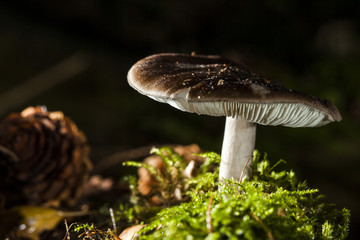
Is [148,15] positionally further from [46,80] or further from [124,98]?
[46,80]

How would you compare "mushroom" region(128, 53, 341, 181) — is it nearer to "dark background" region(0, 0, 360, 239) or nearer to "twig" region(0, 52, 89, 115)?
"dark background" region(0, 0, 360, 239)

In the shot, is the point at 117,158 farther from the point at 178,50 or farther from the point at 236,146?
the point at 178,50

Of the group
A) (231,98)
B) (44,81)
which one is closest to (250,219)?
(231,98)

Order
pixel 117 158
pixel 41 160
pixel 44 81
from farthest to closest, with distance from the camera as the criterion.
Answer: pixel 44 81 → pixel 117 158 → pixel 41 160

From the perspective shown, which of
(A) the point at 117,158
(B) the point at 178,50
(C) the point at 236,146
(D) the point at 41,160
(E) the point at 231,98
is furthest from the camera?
(B) the point at 178,50

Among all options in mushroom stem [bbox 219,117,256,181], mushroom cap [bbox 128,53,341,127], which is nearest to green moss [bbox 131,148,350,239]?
mushroom stem [bbox 219,117,256,181]
